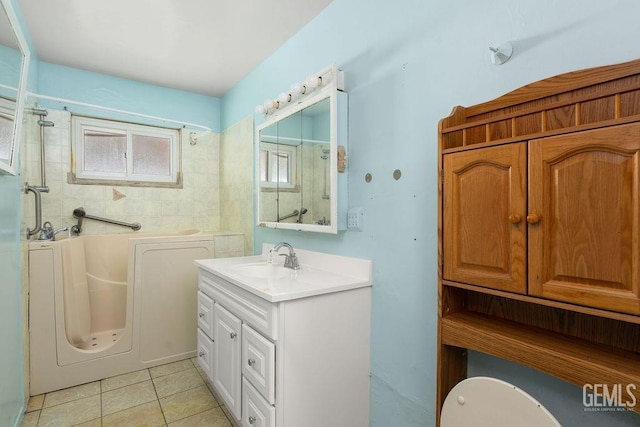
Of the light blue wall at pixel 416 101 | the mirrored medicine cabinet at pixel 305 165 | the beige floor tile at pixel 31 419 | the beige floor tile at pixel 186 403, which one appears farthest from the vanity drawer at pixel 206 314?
the beige floor tile at pixel 31 419

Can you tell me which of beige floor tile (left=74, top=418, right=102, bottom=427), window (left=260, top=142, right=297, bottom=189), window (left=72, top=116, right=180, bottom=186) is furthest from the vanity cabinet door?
window (left=72, top=116, right=180, bottom=186)

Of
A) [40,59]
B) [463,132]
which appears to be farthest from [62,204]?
[463,132]

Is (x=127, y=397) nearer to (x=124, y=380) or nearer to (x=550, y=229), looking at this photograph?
(x=124, y=380)

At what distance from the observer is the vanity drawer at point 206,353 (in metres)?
2.00

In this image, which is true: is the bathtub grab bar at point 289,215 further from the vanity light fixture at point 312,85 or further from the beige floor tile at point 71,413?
the beige floor tile at point 71,413

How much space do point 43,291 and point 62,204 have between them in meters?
0.84

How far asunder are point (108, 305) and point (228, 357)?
1603 mm

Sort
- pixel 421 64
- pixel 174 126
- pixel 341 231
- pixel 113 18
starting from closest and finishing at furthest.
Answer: pixel 421 64 → pixel 341 231 → pixel 113 18 → pixel 174 126

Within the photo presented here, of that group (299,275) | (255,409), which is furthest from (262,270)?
(255,409)

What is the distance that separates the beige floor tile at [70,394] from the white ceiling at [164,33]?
2.41m

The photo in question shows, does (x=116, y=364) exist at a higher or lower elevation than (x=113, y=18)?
lower

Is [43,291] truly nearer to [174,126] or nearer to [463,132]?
[174,126]

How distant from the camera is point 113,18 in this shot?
2.01 metres

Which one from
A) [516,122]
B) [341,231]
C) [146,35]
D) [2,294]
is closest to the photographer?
[516,122]
